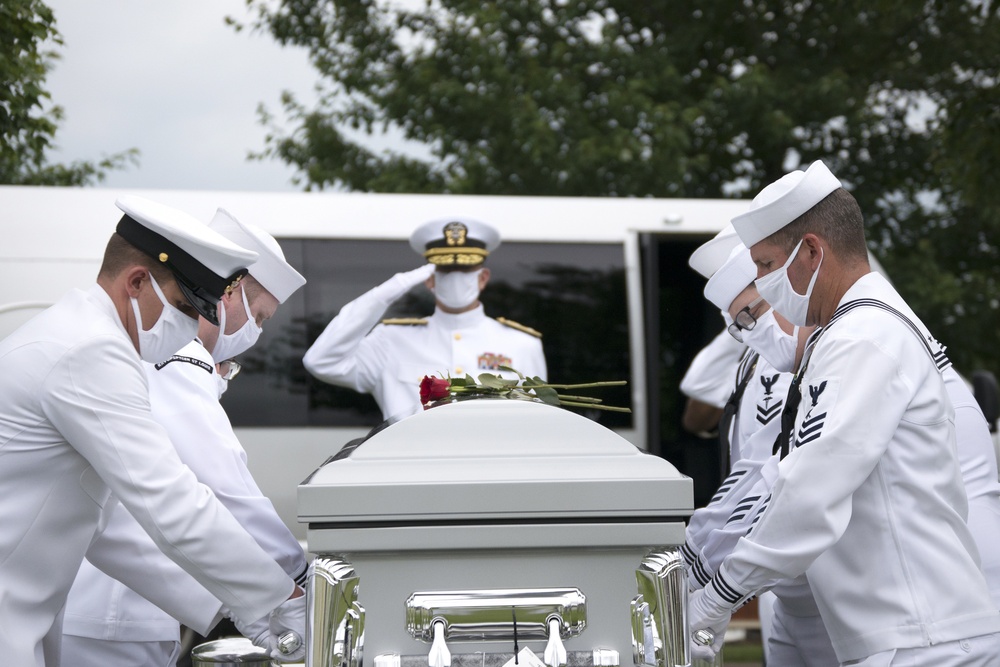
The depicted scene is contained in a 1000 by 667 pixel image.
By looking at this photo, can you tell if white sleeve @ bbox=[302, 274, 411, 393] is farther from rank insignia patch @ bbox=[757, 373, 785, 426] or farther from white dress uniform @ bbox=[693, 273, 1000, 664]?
white dress uniform @ bbox=[693, 273, 1000, 664]

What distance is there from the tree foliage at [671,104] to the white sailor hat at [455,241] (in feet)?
14.6

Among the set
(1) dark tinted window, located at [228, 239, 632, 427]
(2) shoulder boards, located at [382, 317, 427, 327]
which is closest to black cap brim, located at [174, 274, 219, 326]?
(2) shoulder boards, located at [382, 317, 427, 327]

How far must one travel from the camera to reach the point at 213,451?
273cm

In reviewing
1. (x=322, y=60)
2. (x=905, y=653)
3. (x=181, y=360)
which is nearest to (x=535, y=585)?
(x=905, y=653)

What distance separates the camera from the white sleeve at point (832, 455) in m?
2.29

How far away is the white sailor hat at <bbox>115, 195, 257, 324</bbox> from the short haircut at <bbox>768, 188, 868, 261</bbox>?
1161mm

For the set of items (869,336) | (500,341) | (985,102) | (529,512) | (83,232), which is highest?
(985,102)

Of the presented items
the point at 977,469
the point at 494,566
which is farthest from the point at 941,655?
the point at 977,469

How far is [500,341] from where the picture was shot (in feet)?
17.8

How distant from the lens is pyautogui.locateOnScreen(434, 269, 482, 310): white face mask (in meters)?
5.41

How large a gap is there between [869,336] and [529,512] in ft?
2.54

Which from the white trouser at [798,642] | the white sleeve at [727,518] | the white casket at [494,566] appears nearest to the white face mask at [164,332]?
the white casket at [494,566]

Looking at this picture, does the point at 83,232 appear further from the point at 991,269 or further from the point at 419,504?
the point at 991,269

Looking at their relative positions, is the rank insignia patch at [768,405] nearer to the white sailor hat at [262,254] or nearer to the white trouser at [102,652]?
the white sailor hat at [262,254]
